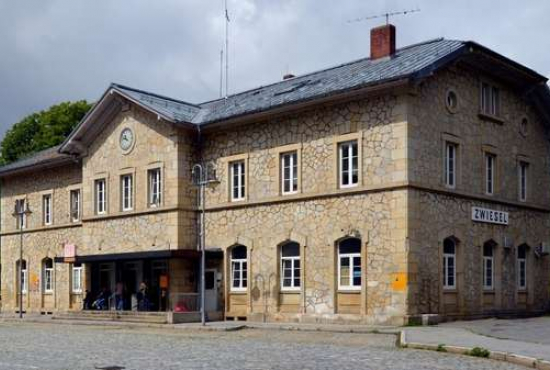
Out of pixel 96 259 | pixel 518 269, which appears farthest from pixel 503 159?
pixel 96 259

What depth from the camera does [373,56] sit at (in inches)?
1095

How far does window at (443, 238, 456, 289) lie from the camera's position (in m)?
25.3

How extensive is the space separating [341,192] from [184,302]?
23.6 feet

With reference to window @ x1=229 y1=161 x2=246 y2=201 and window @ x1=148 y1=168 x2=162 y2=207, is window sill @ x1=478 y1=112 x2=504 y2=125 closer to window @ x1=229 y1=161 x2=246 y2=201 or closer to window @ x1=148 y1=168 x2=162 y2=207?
window @ x1=229 y1=161 x2=246 y2=201

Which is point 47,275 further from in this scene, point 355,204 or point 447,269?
point 447,269

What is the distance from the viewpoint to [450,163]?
26.1 metres

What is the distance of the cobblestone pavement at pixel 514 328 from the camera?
19.0 m

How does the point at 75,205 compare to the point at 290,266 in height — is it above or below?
above

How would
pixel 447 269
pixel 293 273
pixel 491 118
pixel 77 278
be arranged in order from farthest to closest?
pixel 77 278 → pixel 491 118 → pixel 293 273 → pixel 447 269

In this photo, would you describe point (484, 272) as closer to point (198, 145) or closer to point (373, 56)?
point (373, 56)

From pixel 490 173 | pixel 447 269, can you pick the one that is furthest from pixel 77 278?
pixel 490 173

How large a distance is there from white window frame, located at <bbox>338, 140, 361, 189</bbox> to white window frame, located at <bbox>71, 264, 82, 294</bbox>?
1560cm

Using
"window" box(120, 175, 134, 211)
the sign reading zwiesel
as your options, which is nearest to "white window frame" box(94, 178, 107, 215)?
"window" box(120, 175, 134, 211)

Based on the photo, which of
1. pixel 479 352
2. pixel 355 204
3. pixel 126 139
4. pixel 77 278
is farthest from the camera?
pixel 77 278
